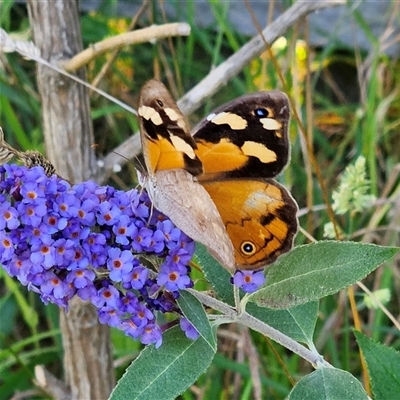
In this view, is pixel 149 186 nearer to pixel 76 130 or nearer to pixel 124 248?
pixel 124 248

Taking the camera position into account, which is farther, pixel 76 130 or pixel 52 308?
pixel 52 308

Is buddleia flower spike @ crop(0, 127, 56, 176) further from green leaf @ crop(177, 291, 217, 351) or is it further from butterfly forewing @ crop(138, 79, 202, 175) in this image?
green leaf @ crop(177, 291, 217, 351)

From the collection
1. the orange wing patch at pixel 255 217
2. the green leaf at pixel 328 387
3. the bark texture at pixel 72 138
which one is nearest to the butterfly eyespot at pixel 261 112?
the orange wing patch at pixel 255 217

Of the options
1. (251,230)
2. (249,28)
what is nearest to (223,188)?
(251,230)

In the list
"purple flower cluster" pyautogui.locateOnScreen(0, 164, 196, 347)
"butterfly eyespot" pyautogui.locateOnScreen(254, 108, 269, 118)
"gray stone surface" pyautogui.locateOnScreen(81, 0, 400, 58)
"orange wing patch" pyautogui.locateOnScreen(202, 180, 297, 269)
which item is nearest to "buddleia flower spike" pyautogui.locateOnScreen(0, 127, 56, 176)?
"purple flower cluster" pyautogui.locateOnScreen(0, 164, 196, 347)

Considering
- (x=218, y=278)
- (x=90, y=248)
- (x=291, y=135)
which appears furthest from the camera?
(x=291, y=135)

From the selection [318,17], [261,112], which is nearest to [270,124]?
[261,112]

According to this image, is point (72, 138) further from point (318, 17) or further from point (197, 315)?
point (318, 17)
